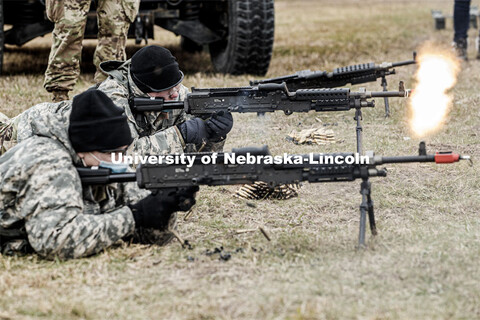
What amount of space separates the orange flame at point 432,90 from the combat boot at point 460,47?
11 centimetres

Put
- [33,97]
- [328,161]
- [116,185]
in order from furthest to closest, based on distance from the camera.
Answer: [33,97], [116,185], [328,161]

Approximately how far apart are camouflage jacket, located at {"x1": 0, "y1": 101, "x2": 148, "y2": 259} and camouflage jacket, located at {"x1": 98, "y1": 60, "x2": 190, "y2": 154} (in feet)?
3.95

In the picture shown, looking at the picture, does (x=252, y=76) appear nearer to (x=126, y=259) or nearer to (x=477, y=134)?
(x=477, y=134)

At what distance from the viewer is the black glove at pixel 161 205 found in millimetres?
4035

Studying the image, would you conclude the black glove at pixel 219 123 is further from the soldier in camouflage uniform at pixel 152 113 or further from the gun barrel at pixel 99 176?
the gun barrel at pixel 99 176

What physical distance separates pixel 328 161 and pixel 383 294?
0.80 m

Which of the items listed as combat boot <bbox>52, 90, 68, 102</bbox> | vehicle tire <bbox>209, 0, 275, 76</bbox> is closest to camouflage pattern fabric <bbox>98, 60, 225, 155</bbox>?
combat boot <bbox>52, 90, 68, 102</bbox>

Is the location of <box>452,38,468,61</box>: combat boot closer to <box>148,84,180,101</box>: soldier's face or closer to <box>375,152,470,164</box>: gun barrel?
<box>148,84,180,101</box>: soldier's face

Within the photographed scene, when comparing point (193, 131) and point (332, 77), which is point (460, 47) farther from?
point (193, 131)

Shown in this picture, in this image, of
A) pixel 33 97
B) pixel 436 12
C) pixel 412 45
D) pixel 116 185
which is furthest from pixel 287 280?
pixel 436 12

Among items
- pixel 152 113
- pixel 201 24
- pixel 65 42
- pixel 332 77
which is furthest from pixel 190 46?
pixel 152 113

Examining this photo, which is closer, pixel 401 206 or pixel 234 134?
pixel 401 206

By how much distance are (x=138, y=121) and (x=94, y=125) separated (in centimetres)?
162

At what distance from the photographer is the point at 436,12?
54.6ft
